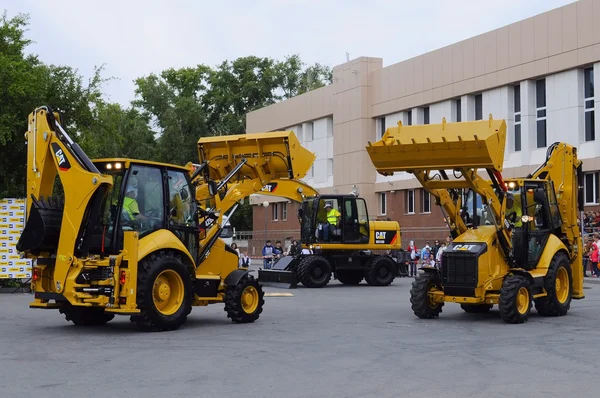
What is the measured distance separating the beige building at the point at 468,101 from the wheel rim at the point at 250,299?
27766 mm


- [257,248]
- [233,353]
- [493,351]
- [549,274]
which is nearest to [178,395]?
[233,353]

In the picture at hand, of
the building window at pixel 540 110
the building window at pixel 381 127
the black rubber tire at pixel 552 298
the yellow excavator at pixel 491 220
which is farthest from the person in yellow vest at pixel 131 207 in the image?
the building window at pixel 381 127

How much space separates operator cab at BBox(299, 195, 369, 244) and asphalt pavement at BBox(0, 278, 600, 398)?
1046 centimetres

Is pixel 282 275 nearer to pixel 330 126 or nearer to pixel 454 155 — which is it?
pixel 454 155

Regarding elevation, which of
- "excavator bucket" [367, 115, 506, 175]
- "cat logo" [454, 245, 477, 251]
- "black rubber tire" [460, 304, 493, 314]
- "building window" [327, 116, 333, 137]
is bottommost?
"black rubber tire" [460, 304, 493, 314]

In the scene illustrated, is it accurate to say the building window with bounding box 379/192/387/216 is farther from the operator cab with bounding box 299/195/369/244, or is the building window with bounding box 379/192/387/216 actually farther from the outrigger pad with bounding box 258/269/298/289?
the outrigger pad with bounding box 258/269/298/289

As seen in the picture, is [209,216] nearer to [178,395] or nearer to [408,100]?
[178,395]

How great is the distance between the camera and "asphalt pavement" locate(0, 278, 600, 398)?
9781 millimetres

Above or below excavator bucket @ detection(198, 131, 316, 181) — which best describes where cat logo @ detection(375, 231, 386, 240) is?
below

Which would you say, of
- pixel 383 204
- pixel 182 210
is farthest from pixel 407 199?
pixel 182 210

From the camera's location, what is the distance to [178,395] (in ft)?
30.6

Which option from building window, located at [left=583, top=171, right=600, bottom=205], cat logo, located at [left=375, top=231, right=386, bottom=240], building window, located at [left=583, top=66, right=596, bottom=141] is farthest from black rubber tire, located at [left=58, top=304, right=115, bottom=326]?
building window, located at [left=583, top=66, right=596, bottom=141]

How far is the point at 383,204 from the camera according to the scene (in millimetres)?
57625

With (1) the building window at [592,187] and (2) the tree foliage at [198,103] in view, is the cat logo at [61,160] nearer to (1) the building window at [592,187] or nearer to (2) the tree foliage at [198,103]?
(1) the building window at [592,187]
